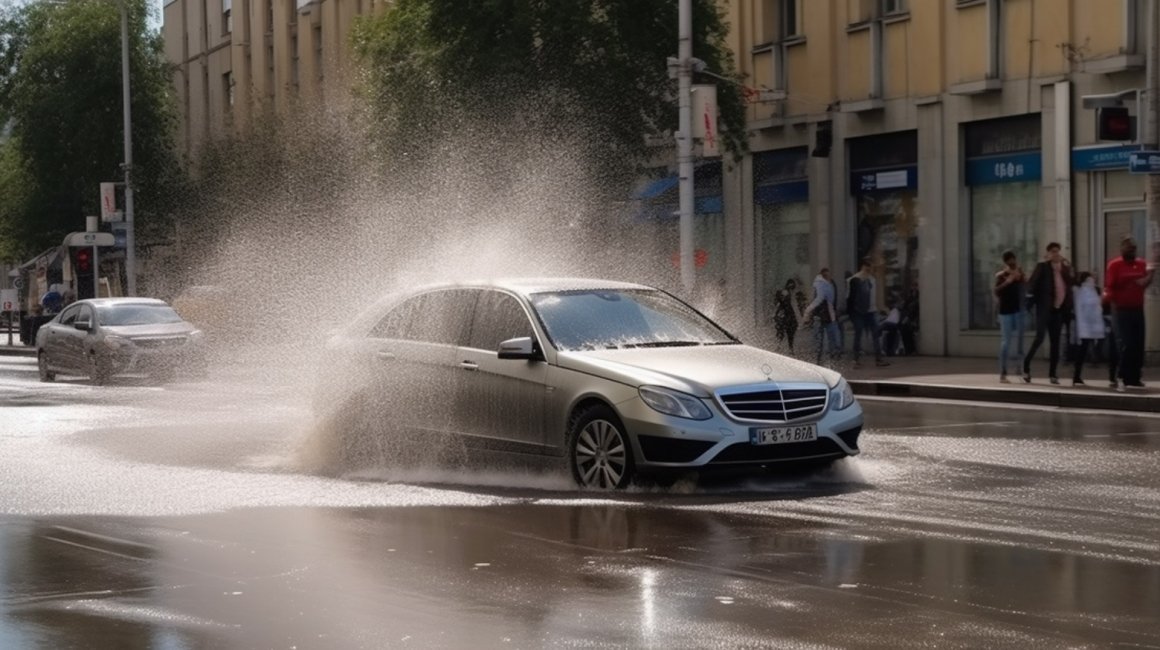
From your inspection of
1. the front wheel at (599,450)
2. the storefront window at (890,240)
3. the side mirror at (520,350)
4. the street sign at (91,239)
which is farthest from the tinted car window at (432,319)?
the street sign at (91,239)

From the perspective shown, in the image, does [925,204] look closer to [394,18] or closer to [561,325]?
[394,18]

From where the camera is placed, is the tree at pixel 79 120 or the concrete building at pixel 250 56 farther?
the tree at pixel 79 120

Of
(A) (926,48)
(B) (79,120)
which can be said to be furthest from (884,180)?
(B) (79,120)

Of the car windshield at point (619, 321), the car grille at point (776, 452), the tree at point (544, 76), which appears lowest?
Answer: the car grille at point (776, 452)

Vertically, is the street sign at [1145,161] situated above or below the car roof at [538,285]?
above

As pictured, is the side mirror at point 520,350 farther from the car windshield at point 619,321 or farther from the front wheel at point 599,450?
the front wheel at point 599,450

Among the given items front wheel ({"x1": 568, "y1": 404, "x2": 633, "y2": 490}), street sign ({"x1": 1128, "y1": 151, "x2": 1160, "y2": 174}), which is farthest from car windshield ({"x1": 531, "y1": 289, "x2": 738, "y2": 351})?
street sign ({"x1": 1128, "y1": 151, "x2": 1160, "y2": 174})

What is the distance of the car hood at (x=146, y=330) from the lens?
103 ft

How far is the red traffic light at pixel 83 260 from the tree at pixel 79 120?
445 inches

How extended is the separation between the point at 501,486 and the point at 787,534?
3.33 metres

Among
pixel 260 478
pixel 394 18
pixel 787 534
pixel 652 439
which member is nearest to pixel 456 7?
pixel 394 18

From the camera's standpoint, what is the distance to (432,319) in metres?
14.4

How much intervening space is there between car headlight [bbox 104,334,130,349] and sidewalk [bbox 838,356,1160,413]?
11.4 m

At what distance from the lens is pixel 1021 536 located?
1009 centimetres
